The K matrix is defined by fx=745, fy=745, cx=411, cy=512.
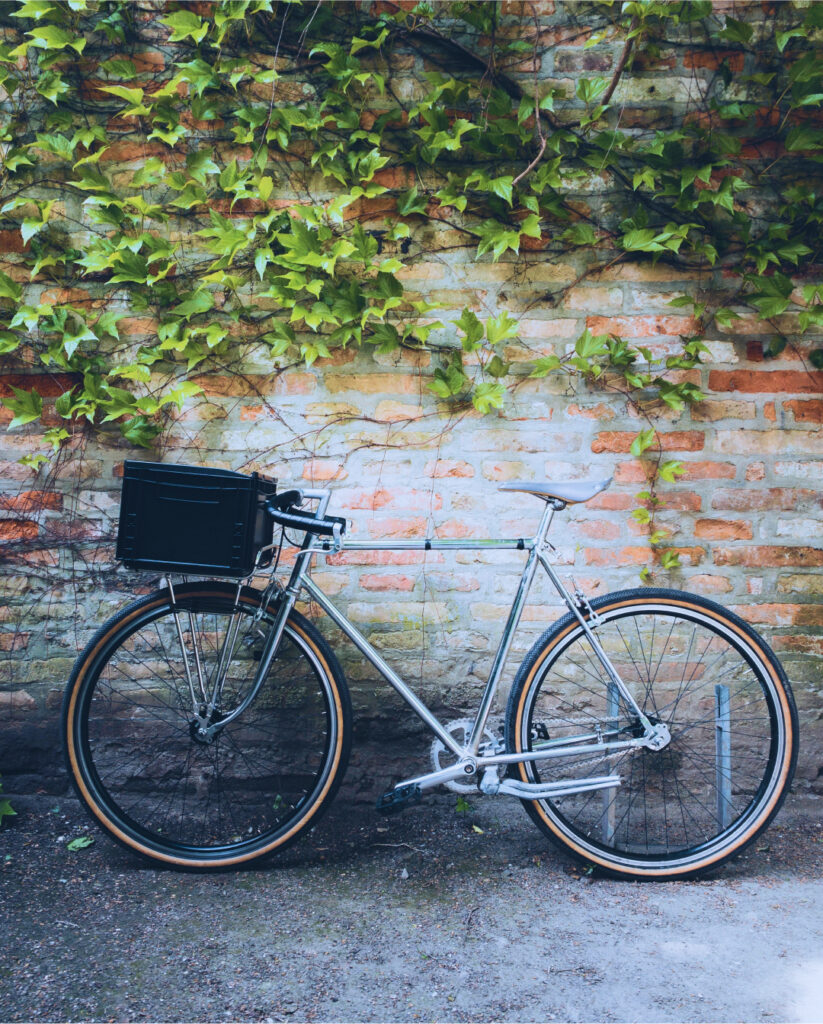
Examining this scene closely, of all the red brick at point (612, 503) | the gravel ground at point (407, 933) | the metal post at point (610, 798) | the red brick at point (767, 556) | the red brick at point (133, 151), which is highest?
the red brick at point (133, 151)

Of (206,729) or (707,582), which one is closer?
(206,729)

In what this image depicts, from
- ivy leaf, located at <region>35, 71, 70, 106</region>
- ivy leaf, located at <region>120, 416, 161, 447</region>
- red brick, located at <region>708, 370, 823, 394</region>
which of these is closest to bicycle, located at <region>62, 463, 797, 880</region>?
ivy leaf, located at <region>120, 416, 161, 447</region>

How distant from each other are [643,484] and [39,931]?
7.02 ft

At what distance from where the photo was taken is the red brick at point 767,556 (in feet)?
8.10

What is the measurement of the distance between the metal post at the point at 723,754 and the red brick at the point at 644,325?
3.79 ft

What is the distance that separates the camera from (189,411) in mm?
2484

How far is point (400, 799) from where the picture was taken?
2092 millimetres

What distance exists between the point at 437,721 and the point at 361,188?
1.67m

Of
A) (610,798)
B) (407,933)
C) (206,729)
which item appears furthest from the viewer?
(610,798)

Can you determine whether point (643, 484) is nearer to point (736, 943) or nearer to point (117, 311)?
point (736, 943)

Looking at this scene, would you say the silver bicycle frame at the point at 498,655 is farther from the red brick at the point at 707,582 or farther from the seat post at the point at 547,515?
the red brick at the point at 707,582

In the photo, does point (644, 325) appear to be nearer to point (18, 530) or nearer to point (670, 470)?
point (670, 470)

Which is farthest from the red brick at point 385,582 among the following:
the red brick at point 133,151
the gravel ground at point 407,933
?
the red brick at point 133,151

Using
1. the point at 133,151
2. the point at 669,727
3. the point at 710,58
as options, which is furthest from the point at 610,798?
the point at 133,151
